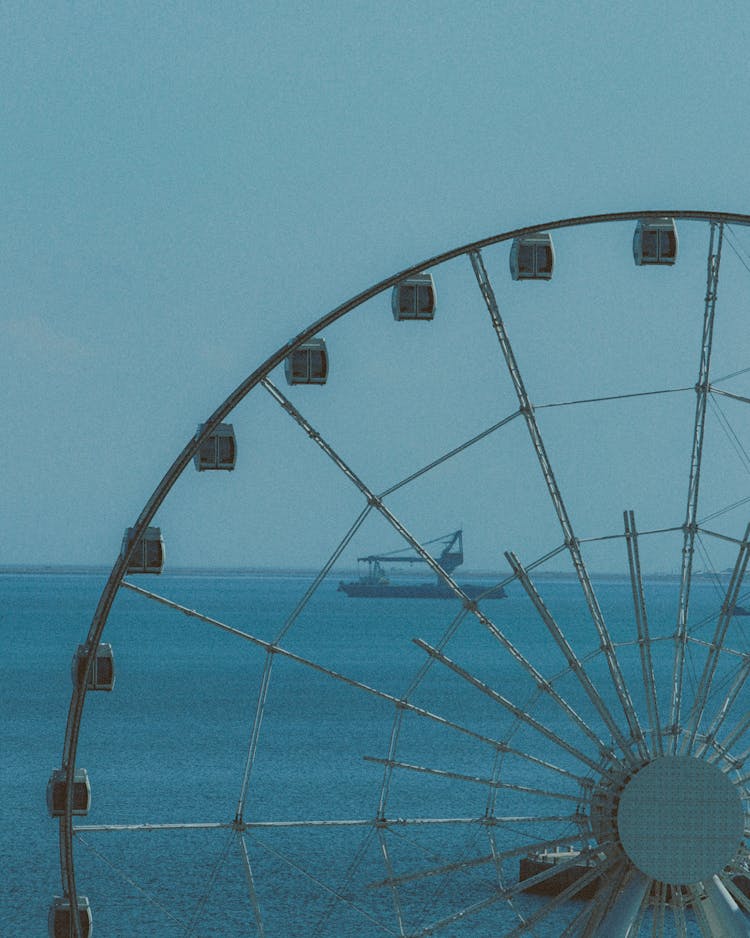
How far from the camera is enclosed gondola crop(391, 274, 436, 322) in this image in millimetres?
29469

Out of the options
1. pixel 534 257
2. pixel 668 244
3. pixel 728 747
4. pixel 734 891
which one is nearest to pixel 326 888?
pixel 734 891

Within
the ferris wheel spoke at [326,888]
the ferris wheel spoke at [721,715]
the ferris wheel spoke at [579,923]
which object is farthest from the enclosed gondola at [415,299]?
the ferris wheel spoke at [579,923]

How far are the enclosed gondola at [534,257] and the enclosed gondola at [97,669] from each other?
360 inches

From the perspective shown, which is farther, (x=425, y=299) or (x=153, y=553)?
(x=425, y=299)

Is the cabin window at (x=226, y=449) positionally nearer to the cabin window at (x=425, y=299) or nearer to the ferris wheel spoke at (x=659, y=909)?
the cabin window at (x=425, y=299)

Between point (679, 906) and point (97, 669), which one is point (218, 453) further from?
point (679, 906)

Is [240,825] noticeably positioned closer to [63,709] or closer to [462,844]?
[462,844]

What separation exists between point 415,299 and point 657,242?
3993 mm

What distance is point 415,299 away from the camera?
2956 cm

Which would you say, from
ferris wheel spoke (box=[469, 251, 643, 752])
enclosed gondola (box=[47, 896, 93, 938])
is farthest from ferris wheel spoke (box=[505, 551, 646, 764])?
enclosed gondola (box=[47, 896, 93, 938])

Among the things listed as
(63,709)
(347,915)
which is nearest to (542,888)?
(347,915)

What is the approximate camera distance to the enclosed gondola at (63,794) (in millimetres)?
26906

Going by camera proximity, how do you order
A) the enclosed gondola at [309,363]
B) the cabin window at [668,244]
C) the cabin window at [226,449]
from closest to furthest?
the cabin window at [226,449] → the enclosed gondola at [309,363] → the cabin window at [668,244]

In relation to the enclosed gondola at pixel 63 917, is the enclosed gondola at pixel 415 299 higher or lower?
higher
